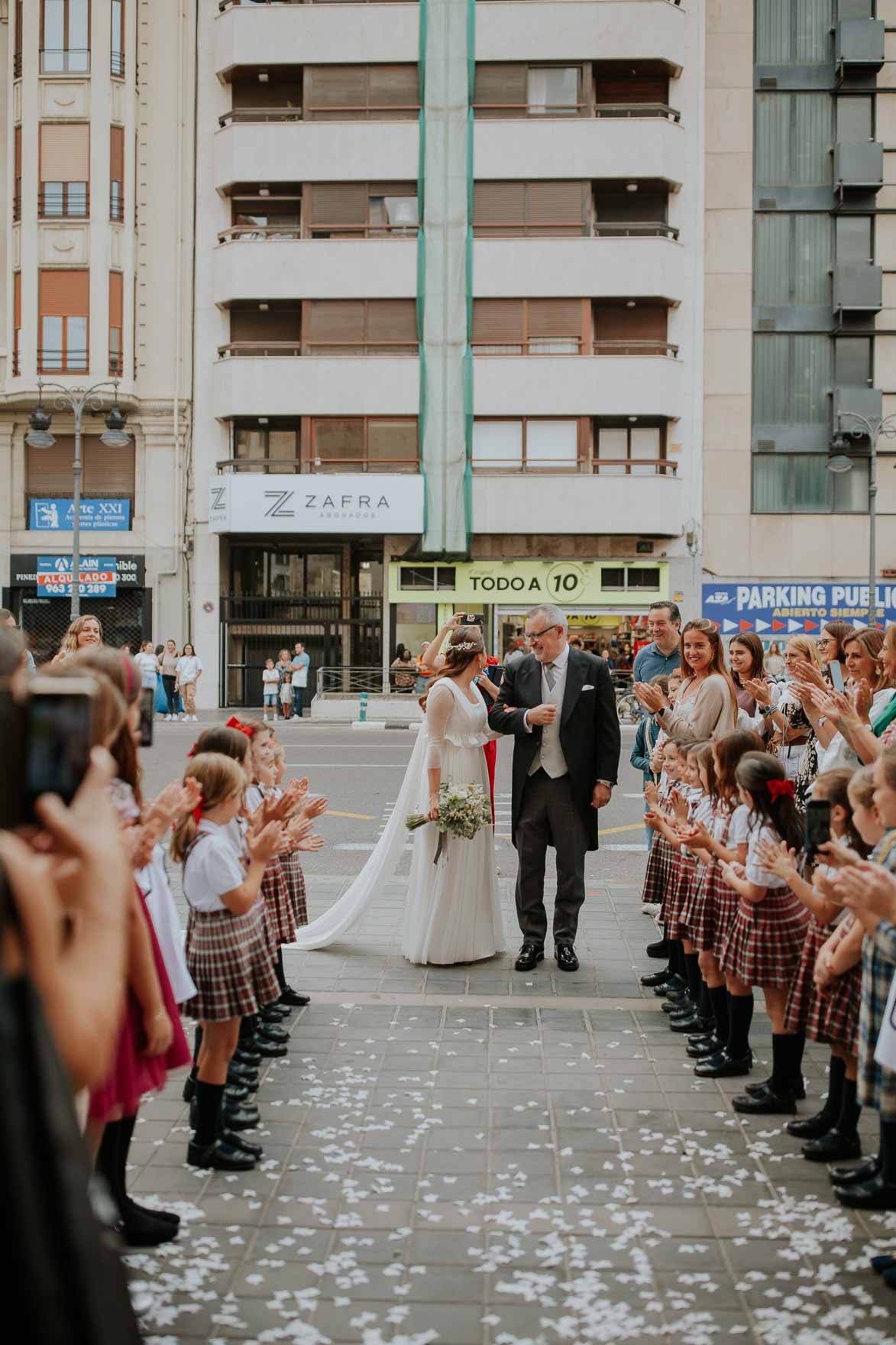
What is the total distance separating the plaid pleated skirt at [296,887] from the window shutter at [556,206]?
27.9 m

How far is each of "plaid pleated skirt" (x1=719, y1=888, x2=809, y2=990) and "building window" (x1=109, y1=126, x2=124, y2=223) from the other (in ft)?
105

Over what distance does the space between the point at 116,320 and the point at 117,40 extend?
7506mm

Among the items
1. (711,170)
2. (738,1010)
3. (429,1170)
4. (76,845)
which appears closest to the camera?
(76,845)

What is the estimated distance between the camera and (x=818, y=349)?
3372 cm

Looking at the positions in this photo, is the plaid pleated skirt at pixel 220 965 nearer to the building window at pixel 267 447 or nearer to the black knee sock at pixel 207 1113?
the black knee sock at pixel 207 1113

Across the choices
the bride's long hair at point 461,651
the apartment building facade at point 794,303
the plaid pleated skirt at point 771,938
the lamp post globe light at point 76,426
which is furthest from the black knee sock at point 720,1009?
the apartment building facade at point 794,303

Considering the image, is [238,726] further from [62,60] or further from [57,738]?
[62,60]

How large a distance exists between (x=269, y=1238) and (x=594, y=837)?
4.43m

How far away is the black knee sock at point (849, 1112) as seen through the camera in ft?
14.9

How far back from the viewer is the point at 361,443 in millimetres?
31734

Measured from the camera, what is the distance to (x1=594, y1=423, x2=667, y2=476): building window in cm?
3156

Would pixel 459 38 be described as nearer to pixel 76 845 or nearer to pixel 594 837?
pixel 594 837

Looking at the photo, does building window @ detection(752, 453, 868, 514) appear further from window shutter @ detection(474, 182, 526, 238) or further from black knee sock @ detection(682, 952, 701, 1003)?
black knee sock @ detection(682, 952, 701, 1003)

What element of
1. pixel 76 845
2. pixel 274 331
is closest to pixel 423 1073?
pixel 76 845
